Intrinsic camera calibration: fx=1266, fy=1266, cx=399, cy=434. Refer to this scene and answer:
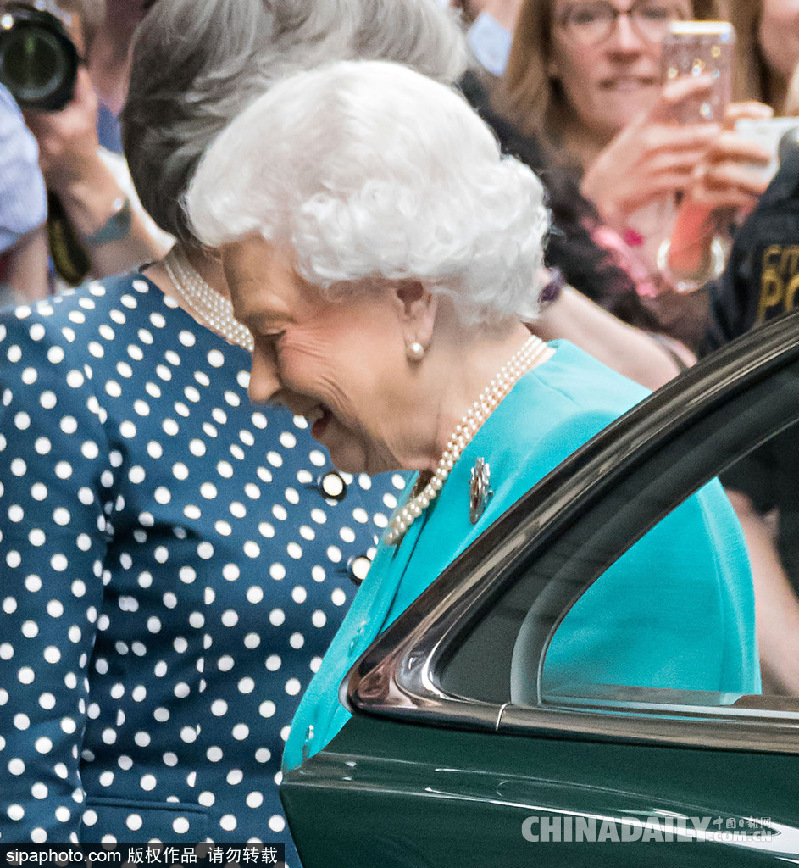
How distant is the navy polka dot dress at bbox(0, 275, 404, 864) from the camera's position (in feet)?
6.04

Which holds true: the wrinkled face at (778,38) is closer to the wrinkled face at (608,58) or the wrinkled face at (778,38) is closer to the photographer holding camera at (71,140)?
the wrinkled face at (608,58)

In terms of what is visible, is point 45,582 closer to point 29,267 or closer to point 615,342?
point 29,267

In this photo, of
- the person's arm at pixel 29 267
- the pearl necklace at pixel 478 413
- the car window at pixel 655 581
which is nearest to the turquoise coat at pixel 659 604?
the car window at pixel 655 581

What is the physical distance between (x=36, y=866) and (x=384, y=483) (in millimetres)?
811

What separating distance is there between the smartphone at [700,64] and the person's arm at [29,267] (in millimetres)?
1681

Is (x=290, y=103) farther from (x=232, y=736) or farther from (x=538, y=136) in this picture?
(x=538, y=136)

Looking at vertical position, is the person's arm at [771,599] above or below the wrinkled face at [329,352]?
above

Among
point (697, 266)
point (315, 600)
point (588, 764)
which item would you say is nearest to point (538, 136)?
point (697, 266)

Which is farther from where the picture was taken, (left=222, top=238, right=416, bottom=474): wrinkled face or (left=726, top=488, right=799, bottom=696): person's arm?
(left=222, top=238, right=416, bottom=474): wrinkled face

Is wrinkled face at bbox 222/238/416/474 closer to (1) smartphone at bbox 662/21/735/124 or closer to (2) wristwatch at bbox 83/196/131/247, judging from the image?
(2) wristwatch at bbox 83/196/131/247

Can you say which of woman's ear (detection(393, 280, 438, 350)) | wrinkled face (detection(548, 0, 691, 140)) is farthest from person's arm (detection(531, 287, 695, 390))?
woman's ear (detection(393, 280, 438, 350))

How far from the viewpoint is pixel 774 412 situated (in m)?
1.15

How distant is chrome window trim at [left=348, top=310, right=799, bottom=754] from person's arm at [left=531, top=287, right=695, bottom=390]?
1863 millimetres

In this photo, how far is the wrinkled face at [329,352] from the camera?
160 centimetres
